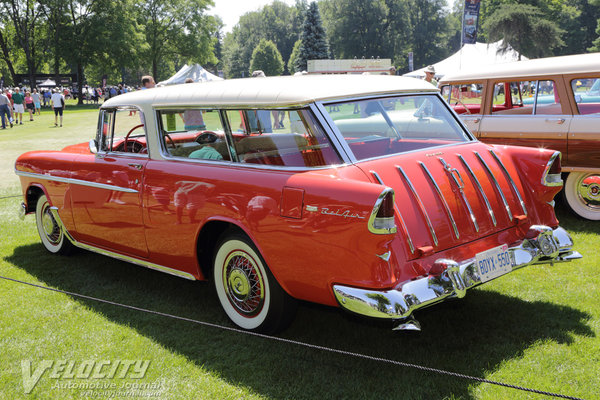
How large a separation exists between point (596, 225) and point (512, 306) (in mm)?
2995

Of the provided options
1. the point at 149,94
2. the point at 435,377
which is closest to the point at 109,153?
the point at 149,94

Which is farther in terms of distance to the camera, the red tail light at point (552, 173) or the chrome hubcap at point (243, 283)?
the red tail light at point (552, 173)

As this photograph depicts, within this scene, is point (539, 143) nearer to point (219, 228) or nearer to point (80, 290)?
point (219, 228)

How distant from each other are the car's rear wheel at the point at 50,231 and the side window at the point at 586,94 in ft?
20.0

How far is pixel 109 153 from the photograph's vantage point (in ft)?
16.3

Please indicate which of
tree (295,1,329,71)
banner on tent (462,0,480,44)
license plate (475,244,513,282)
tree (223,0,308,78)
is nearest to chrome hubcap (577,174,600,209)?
license plate (475,244,513,282)

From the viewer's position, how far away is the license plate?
3.47 meters

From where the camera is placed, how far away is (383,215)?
3025 millimetres

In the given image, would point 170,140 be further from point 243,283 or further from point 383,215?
point 383,215

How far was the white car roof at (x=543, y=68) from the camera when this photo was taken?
261 inches

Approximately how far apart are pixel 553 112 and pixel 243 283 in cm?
507

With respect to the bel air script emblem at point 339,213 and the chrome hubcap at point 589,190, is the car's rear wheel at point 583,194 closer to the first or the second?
the chrome hubcap at point 589,190

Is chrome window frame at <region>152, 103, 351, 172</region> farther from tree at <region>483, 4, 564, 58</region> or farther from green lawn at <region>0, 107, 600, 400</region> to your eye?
tree at <region>483, 4, 564, 58</region>

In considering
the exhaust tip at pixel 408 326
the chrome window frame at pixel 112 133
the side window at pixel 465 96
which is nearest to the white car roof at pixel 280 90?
the chrome window frame at pixel 112 133
